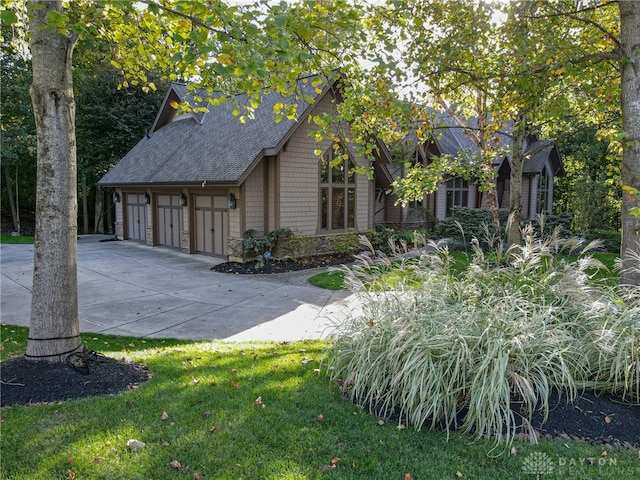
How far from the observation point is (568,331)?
3965 millimetres

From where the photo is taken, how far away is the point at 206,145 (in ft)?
50.6

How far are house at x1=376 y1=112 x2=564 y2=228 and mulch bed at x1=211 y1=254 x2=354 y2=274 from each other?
618 centimetres

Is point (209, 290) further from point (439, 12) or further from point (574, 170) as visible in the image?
point (574, 170)

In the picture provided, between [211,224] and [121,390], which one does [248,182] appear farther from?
[121,390]

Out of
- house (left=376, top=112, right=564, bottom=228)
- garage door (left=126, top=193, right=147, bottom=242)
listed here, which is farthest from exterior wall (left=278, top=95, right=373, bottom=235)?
garage door (left=126, top=193, right=147, bottom=242)

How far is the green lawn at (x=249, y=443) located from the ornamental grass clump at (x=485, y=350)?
0.23m

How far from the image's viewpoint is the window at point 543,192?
23422mm

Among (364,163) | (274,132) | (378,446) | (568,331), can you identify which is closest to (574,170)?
(364,163)

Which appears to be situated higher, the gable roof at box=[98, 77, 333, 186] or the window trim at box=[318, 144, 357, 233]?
the gable roof at box=[98, 77, 333, 186]

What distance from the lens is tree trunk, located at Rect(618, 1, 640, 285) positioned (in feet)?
16.4

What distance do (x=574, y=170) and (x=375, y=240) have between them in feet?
55.2

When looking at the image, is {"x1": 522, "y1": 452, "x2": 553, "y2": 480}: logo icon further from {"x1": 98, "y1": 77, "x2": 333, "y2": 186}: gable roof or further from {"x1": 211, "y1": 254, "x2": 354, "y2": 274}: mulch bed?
{"x1": 211, "y1": 254, "x2": 354, "y2": 274}: mulch bed

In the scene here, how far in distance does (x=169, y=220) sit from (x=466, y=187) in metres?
14.8

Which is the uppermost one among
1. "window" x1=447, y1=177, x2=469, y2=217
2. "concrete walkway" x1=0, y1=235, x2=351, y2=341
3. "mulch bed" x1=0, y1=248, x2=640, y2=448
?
"window" x1=447, y1=177, x2=469, y2=217
